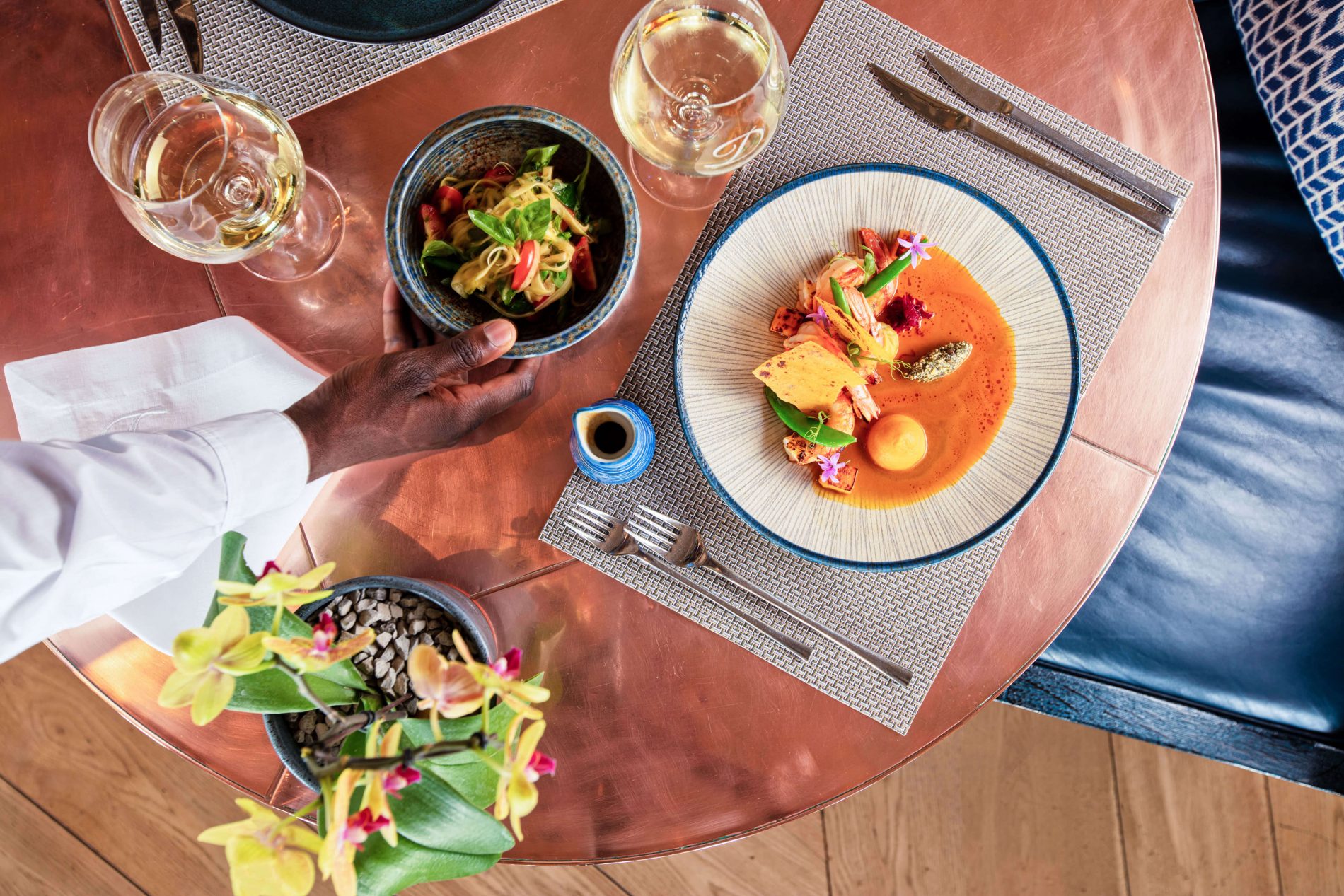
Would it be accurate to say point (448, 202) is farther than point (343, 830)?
→ Yes

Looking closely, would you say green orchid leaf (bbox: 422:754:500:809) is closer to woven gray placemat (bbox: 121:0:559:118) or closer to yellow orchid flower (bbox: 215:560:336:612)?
yellow orchid flower (bbox: 215:560:336:612)

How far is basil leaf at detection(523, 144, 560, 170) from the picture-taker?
0.79 meters

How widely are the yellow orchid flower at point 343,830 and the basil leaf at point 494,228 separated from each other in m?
0.47

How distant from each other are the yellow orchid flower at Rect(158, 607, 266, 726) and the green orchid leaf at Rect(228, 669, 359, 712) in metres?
0.12

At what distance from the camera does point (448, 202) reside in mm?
799

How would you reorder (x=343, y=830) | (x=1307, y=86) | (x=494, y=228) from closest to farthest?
(x=343, y=830)
(x=494, y=228)
(x=1307, y=86)

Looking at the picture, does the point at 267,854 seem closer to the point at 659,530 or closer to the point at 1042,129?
the point at 659,530

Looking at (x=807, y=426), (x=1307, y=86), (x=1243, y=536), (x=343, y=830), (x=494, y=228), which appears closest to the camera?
(x=343, y=830)

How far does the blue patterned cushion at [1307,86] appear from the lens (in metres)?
1.07

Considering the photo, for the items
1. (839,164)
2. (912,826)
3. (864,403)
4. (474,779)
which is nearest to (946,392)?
(864,403)

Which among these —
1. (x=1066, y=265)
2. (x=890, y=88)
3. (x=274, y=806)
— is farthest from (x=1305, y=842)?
(x=274, y=806)

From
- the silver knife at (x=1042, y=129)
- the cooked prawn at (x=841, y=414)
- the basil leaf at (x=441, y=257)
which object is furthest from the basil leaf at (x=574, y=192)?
the silver knife at (x=1042, y=129)

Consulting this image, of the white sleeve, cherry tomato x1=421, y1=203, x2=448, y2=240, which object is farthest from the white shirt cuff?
cherry tomato x1=421, y1=203, x2=448, y2=240

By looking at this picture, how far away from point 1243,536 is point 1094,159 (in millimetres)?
649
